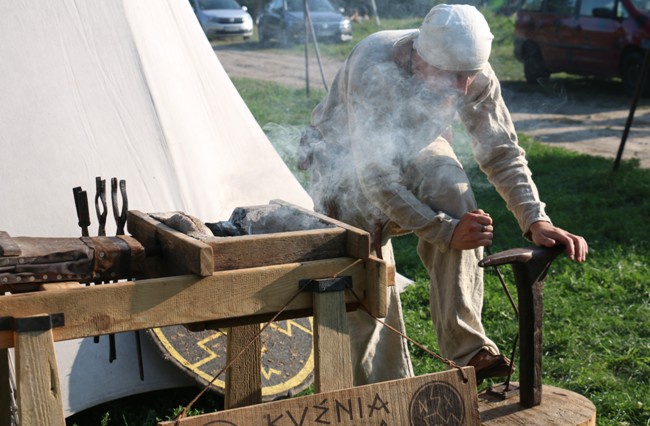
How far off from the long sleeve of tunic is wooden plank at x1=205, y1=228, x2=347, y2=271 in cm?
61

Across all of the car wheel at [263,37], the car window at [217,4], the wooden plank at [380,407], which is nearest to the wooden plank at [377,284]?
the wooden plank at [380,407]

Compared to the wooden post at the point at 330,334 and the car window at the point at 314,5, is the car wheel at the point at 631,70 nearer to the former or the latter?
the car window at the point at 314,5

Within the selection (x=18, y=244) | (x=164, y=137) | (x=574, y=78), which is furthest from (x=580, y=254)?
(x=574, y=78)

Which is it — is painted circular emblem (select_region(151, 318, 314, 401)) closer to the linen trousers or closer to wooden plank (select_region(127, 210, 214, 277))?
the linen trousers

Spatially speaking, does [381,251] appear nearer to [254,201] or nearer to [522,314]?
[522,314]

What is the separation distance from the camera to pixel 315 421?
7.35 ft

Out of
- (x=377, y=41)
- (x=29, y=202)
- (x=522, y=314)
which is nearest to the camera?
(x=522, y=314)

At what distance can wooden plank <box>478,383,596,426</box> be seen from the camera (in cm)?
281

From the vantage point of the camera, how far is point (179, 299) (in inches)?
85.3

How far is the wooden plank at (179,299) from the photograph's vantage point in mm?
2047

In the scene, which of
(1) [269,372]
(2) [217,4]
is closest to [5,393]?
(1) [269,372]

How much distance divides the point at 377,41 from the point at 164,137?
4.39 ft

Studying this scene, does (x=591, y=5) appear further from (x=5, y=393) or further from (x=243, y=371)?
(x=5, y=393)

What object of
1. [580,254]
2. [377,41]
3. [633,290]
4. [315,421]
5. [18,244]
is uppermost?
[377,41]
